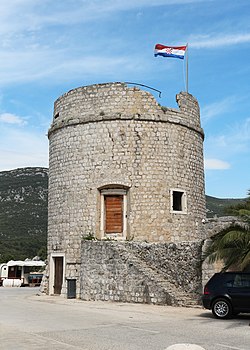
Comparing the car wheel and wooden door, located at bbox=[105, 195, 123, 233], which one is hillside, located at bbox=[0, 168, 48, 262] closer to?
wooden door, located at bbox=[105, 195, 123, 233]

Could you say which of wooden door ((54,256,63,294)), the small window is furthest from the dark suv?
wooden door ((54,256,63,294))

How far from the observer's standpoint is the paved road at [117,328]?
358 inches

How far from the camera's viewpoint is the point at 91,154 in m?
22.6

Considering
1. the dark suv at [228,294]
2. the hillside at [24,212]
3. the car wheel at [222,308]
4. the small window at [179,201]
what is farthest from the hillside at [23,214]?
the car wheel at [222,308]

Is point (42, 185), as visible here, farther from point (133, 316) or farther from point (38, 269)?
point (133, 316)

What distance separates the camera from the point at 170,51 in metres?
23.9

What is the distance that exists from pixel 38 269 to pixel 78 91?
28217 mm

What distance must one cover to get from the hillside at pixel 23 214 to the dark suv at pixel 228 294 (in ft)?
146

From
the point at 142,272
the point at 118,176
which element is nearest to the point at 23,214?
the point at 118,176

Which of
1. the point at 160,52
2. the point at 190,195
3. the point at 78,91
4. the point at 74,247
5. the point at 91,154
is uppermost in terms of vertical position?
the point at 160,52

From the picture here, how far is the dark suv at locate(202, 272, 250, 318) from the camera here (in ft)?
42.9

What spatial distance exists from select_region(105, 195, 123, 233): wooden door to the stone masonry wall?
198 cm

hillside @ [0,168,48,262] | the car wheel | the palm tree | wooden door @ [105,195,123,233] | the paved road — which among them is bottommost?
the paved road

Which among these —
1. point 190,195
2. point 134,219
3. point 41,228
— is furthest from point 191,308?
point 41,228
